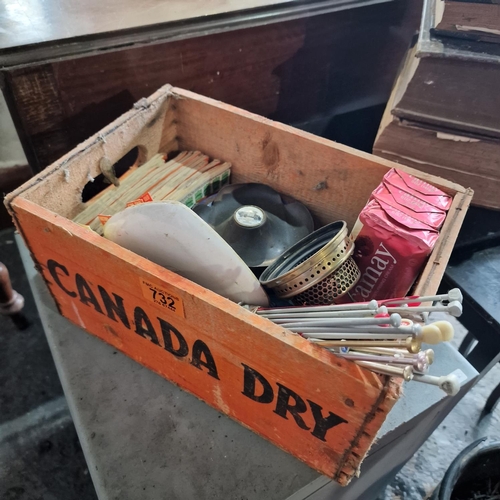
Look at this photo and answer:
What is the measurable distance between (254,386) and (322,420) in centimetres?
10

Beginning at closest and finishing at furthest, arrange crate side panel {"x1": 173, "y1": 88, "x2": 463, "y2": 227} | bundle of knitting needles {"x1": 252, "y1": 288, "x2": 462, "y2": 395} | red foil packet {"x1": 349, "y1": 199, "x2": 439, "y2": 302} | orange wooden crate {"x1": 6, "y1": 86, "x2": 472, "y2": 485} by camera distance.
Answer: bundle of knitting needles {"x1": 252, "y1": 288, "x2": 462, "y2": 395}
orange wooden crate {"x1": 6, "y1": 86, "x2": 472, "y2": 485}
red foil packet {"x1": 349, "y1": 199, "x2": 439, "y2": 302}
crate side panel {"x1": 173, "y1": 88, "x2": 463, "y2": 227}

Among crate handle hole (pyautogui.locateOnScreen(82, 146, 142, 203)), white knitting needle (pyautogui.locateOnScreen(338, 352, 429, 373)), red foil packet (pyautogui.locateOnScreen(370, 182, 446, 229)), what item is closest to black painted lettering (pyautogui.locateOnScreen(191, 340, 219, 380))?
white knitting needle (pyautogui.locateOnScreen(338, 352, 429, 373))

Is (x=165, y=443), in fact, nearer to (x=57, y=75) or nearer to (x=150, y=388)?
(x=150, y=388)

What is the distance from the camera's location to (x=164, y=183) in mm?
900

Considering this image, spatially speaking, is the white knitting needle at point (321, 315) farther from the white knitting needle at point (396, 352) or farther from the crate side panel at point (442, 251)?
the crate side panel at point (442, 251)

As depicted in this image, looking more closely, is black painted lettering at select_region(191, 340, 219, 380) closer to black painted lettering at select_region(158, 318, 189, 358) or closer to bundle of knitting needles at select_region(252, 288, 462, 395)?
black painted lettering at select_region(158, 318, 189, 358)

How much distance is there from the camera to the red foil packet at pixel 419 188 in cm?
71

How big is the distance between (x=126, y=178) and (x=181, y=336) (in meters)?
0.38

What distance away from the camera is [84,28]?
89 centimetres

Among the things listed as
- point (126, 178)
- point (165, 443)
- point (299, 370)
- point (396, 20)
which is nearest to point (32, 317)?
point (126, 178)

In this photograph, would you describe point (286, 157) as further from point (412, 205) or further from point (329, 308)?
point (329, 308)

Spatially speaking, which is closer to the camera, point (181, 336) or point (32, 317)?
point (181, 336)

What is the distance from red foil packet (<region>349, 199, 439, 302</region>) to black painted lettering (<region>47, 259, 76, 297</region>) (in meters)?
0.47

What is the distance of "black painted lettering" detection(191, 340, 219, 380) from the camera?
66 cm
